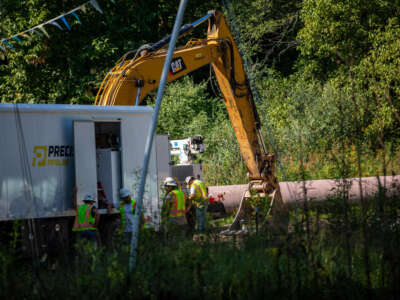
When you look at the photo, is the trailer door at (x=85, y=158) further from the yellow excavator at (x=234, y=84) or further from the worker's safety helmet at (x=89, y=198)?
the yellow excavator at (x=234, y=84)

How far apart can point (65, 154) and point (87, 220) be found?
4.80 ft

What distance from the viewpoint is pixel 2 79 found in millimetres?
27750

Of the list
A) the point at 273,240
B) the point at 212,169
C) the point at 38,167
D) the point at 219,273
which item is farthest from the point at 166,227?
the point at 212,169

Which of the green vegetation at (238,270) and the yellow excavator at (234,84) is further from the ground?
the yellow excavator at (234,84)

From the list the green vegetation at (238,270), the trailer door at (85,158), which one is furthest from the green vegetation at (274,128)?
the trailer door at (85,158)

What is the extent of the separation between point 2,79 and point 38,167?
18767 millimetres

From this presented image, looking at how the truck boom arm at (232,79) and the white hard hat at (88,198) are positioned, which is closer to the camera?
the white hard hat at (88,198)

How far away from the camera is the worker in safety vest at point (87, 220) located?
10.2 m

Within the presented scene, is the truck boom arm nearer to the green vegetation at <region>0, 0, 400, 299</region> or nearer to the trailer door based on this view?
the green vegetation at <region>0, 0, 400, 299</region>

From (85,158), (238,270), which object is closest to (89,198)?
(85,158)

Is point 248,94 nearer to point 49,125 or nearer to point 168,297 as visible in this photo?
point 49,125

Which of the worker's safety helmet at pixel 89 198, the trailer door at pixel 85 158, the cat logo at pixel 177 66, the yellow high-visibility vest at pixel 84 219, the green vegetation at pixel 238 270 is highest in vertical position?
the cat logo at pixel 177 66

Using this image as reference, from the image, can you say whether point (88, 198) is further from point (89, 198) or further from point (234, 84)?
point (234, 84)

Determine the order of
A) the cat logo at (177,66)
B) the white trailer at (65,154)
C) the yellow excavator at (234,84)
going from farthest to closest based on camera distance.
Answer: the yellow excavator at (234,84) → the cat logo at (177,66) → the white trailer at (65,154)
